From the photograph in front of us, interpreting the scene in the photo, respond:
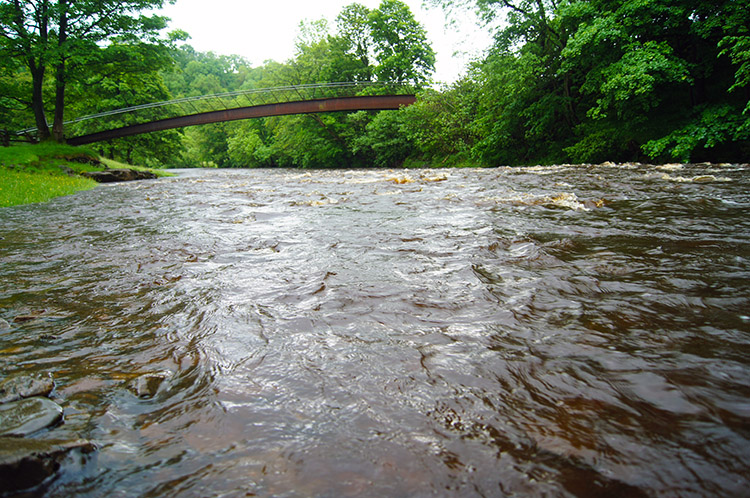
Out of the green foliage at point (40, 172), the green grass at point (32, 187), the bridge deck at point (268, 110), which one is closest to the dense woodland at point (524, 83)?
the bridge deck at point (268, 110)

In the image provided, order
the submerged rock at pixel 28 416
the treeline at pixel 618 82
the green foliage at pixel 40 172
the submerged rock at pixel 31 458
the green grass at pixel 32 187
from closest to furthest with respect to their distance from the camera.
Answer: the submerged rock at pixel 31 458
the submerged rock at pixel 28 416
the green grass at pixel 32 187
the green foliage at pixel 40 172
the treeline at pixel 618 82

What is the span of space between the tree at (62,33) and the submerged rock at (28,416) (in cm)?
1921

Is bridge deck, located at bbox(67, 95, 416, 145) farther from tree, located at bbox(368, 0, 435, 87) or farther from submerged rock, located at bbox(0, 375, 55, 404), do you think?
submerged rock, located at bbox(0, 375, 55, 404)

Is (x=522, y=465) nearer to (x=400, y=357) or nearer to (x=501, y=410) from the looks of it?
(x=501, y=410)

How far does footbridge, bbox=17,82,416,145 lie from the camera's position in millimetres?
25672

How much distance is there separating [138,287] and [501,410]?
9.12 feet

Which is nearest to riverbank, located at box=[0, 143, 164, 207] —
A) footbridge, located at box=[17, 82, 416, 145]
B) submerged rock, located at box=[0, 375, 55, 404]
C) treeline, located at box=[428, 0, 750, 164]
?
footbridge, located at box=[17, 82, 416, 145]

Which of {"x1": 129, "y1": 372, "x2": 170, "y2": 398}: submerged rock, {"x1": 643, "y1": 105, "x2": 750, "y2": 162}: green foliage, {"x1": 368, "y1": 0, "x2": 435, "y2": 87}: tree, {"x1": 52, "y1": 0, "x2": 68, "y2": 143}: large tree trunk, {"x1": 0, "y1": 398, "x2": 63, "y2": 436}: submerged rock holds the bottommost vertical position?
{"x1": 129, "y1": 372, "x2": 170, "y2": 398}: submerged rock

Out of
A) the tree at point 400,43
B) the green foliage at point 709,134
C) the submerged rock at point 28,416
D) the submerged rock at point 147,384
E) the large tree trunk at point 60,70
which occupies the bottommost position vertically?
the submerged rock at point 147,384

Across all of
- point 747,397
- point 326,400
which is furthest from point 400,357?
point 747,397

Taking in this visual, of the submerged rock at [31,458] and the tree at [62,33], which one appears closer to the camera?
the submerged rock at [31,458]

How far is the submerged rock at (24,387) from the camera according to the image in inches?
57.0

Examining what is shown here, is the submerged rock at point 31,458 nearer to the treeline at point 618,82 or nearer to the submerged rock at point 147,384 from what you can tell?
the submerged rock at point 147,384

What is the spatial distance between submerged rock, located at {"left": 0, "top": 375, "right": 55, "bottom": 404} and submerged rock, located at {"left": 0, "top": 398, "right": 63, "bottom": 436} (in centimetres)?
7
